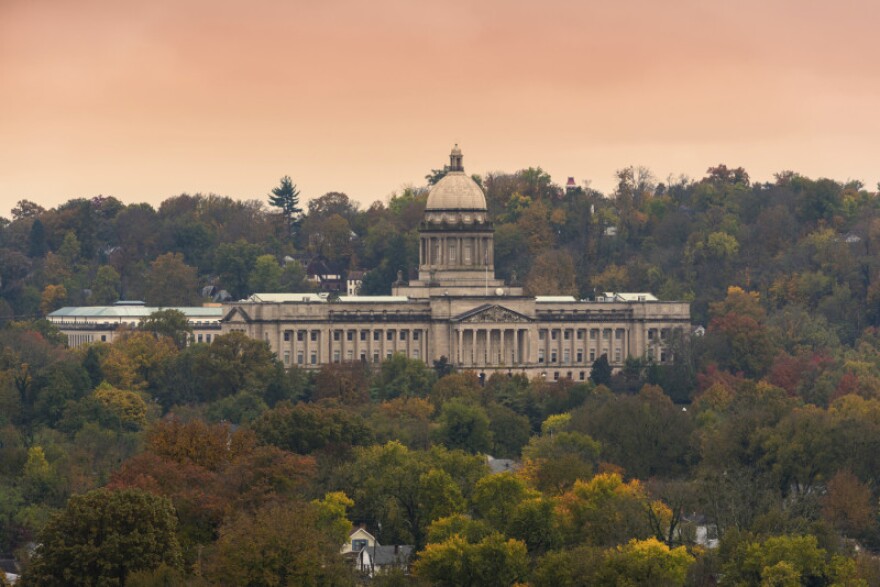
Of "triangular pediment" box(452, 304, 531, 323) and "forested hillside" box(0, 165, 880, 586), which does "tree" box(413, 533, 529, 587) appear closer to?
"forested hillside" box(0, 165, 880, 586)

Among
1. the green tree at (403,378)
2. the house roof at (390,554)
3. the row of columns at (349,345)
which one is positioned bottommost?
the house roof at (390,554)

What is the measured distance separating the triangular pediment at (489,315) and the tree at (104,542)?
320ft

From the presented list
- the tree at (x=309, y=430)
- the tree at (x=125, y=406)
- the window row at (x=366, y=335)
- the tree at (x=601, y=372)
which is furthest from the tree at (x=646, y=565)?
the window row at (x=366, y=335)

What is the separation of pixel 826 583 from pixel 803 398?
7014 cm

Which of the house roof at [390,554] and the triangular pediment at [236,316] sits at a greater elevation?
the triangular pediment at [236,316]

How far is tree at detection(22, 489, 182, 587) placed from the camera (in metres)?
97.0

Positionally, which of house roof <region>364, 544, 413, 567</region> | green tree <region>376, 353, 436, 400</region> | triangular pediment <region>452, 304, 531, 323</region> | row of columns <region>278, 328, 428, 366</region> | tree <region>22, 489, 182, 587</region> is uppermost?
triangular pediment <region>452, 304, 531, 323</region>

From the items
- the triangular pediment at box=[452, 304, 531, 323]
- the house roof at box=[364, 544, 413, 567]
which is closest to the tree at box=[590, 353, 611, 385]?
the triangular pediment at box=[452, 304, 531, 323]

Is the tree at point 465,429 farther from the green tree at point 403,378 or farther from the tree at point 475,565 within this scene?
the tree at point 475,565

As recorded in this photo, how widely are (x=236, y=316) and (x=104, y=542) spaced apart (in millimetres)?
98932

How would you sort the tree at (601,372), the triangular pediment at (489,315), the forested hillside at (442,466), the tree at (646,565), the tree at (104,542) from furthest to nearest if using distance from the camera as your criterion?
the triangular pediment at (489,315)
the tree at (601,372)
the forested hillside at (442,466)
the tree at (646,565)
the tree at (104,542)

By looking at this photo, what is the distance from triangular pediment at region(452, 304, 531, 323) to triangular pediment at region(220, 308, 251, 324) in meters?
13.6

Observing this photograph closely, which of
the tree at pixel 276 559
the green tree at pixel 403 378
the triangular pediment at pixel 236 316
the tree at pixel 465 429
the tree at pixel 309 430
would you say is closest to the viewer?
the tree at pixel 276 559

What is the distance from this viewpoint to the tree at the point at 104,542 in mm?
97000
